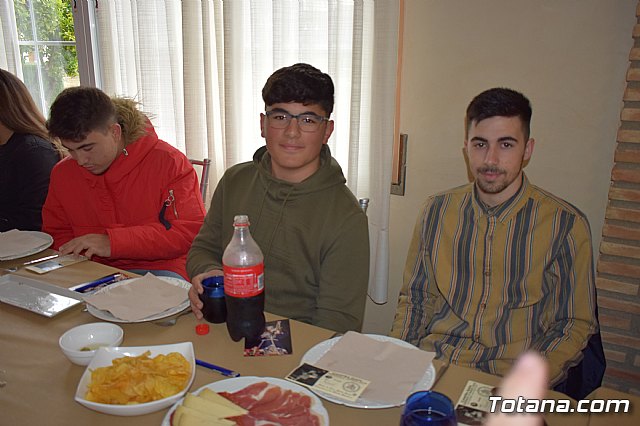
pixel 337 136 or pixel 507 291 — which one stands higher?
pixel 337 136

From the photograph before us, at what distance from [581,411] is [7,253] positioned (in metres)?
1.72

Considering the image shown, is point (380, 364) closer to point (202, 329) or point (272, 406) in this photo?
point (272, 406)

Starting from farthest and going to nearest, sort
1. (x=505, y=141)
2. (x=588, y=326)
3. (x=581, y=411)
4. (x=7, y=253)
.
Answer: (x=7, y=253), (x=505, y=141), (x=588, y=326), (x=581, y=411)

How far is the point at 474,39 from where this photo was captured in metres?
2.05

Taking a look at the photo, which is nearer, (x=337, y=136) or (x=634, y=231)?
(x=634, y=231)

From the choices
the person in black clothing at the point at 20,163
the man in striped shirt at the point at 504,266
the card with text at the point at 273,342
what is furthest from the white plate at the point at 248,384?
the person in black clothing at the point at 20,163

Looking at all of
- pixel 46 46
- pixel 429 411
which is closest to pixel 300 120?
pixel 429 411

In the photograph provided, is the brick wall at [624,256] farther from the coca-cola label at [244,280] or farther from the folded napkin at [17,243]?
the folded napkin at [17,243]

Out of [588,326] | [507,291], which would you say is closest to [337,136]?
[507,291]

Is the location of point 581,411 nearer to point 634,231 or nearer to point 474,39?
point 634,231

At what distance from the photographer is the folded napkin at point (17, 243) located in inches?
67.8

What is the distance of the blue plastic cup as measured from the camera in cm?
72

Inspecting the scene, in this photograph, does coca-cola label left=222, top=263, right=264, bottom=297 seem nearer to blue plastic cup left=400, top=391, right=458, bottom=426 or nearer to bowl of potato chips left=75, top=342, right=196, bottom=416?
bowl of potato chips left=75, top=342, right=196, bottom=416

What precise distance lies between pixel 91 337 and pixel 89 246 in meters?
0.64
